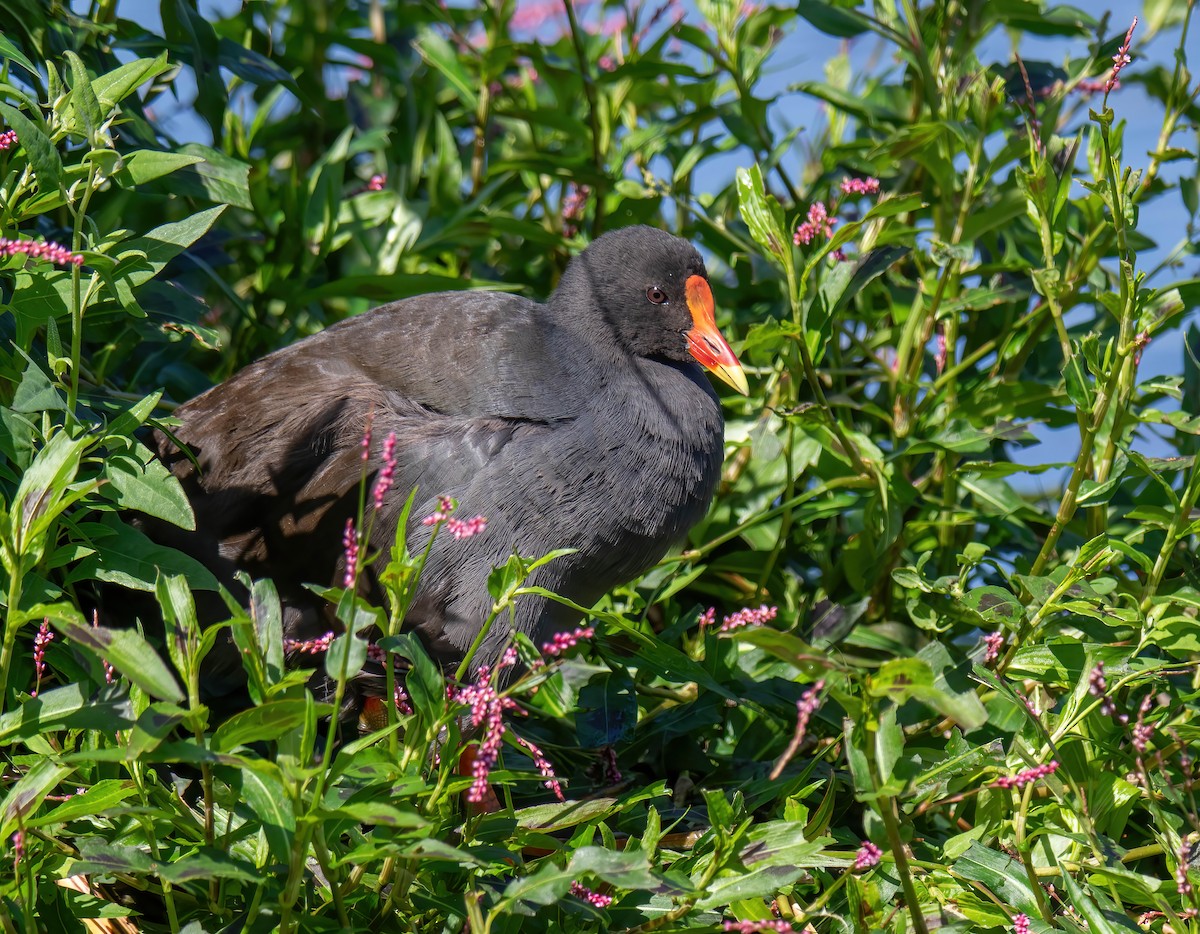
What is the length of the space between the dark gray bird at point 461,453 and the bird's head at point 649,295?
0.02m

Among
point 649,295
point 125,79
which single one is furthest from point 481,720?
point 649,295

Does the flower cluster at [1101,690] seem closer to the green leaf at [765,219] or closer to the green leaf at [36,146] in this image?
the green leaf at [765,219]

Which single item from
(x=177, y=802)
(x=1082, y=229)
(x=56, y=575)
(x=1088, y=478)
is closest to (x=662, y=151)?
(x=1082, y=229)

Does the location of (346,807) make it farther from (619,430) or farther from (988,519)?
(988,519)

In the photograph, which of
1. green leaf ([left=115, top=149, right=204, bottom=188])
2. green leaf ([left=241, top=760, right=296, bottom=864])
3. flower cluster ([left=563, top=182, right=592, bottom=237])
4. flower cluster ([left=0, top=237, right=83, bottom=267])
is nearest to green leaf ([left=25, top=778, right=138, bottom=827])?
green leaf ([left=241, top=760, right=296, bottom=864])

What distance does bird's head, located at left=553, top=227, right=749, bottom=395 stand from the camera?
3209mm

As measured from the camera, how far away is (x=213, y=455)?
9.57 feet

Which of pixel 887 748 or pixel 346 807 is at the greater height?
pixel 887 748

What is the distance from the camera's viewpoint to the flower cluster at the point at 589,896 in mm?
1901

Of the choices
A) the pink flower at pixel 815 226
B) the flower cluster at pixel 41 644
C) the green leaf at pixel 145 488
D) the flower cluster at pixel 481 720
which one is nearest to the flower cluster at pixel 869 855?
the flower cluster at pixel 481 720

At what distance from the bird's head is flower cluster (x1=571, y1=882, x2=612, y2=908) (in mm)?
1568

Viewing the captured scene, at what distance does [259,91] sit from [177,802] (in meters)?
2.93

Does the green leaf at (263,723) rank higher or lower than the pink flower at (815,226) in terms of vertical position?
lower

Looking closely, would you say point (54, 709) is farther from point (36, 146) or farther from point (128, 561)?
point (36, 146)
